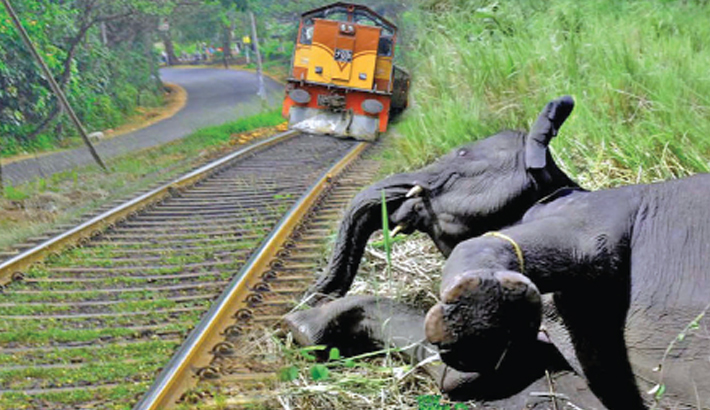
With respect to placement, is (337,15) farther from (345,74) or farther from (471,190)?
(471,190)

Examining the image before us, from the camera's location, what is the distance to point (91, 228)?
19.3ft

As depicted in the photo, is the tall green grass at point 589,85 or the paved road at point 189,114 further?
the paved road at point 189,114

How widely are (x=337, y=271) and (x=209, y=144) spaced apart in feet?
38.6

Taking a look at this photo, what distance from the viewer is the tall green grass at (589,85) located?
3.77 metres

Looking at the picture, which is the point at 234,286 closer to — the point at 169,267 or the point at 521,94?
the point at 169,267

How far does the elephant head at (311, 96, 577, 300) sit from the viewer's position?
203 centimetres

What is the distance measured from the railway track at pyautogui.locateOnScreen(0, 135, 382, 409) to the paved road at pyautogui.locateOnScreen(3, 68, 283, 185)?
6199mm

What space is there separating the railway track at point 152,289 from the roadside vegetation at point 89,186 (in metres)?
0.67

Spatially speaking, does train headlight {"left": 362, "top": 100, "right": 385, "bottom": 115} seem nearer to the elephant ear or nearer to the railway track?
the railway track

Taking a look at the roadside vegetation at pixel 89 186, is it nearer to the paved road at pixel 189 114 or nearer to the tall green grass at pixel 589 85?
the paved road at pixel 189 114

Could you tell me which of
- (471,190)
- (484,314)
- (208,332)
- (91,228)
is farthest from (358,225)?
(91,228)

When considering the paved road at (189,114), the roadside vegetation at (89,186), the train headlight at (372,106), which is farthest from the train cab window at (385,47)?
the paved road at (189,114)

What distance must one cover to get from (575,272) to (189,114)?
23433 mm

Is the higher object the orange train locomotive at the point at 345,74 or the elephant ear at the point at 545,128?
the elephant ear at the point at 545,128
